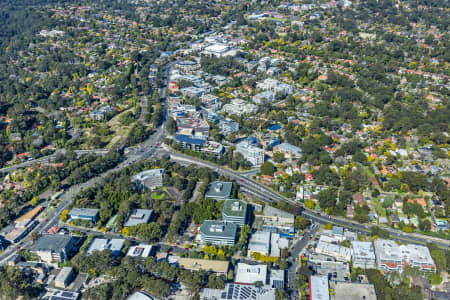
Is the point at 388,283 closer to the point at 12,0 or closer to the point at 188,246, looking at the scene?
the point at 188,246

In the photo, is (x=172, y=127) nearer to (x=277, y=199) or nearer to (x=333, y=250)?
(x=277, y=199)

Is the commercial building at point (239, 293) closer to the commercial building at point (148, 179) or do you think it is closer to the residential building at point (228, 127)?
the commercial building at point (148, 179)

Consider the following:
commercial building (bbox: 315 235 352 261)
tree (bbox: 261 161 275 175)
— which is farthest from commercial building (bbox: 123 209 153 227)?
commercial building (bbox: 315 235 352 261)

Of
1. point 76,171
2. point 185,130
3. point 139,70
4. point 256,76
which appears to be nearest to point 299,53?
point 256,76

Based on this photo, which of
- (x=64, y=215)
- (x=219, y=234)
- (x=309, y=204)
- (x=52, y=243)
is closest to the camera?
(x=52, y=243)

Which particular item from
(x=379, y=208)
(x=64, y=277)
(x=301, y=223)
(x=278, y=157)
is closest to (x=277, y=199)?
(x=301, y=223)

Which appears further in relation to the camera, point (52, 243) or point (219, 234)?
point (219, 234)
